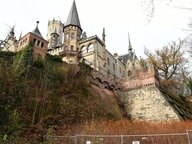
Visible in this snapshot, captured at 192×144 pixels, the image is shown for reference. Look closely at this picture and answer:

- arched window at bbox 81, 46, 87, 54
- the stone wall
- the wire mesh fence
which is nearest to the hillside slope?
the wire mesh fence

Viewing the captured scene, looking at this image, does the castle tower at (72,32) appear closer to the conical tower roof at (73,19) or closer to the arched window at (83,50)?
the conical tower roof at (73,19)

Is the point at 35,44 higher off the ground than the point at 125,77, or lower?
higher

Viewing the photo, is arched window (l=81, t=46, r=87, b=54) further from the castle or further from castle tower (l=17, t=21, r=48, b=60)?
castle tower (l=17, t=21, r=48, b=60)

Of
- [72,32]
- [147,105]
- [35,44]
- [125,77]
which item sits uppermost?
[72,32]

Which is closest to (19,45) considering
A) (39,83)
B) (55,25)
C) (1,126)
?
(39,83)

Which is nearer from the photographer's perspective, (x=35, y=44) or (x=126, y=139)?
(x=126, y=139)

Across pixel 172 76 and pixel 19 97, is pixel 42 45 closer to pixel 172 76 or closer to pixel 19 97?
pixel 19 97

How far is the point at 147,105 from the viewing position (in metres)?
24.4

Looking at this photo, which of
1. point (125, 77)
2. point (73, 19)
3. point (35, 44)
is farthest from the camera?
point (73, 19)

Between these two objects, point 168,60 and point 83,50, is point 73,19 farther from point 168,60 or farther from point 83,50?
point 168,60

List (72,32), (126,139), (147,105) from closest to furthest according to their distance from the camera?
(126,139) → (147,105) → (72,32)

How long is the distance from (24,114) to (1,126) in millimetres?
2025

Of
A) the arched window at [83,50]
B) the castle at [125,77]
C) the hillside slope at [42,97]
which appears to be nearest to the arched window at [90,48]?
A: the castle at [125,77]

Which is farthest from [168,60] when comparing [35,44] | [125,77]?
[35,44]
